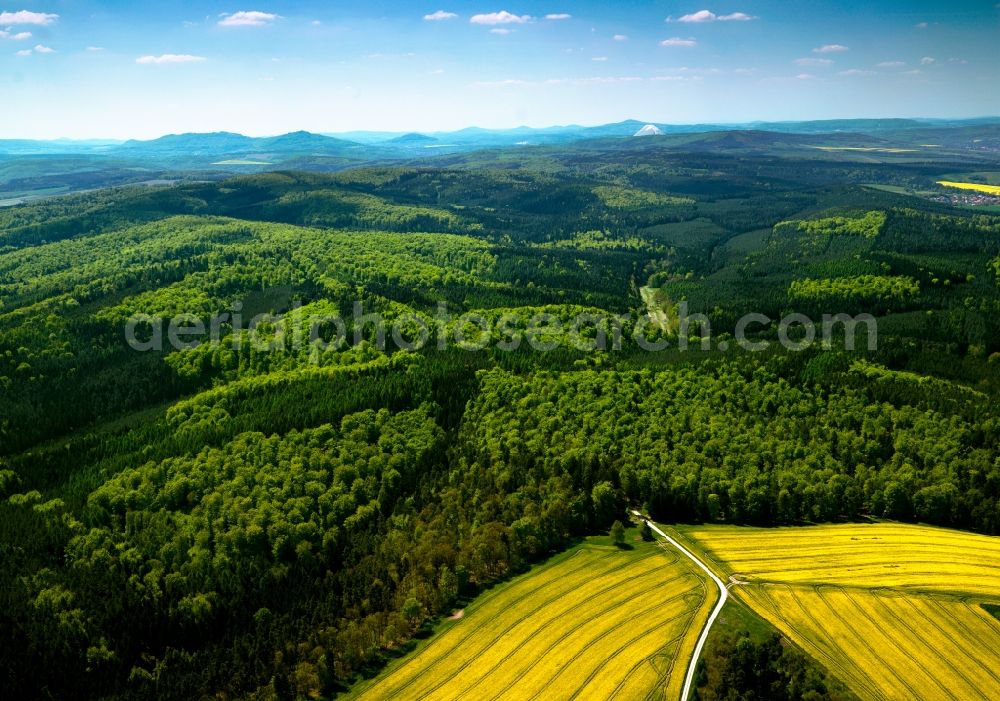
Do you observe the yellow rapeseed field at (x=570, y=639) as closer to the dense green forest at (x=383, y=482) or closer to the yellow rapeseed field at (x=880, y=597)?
the dense green forest at (x=383, y=482)

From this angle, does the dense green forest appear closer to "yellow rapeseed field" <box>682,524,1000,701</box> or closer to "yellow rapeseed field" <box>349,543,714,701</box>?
"yellow rapeseed field" <box>349,543,714,701</box>

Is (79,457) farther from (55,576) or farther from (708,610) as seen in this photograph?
(708,610)

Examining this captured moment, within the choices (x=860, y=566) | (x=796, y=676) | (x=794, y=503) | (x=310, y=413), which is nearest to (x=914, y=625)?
(x=860, y=566)

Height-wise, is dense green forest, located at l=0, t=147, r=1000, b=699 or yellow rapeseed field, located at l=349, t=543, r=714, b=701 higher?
dense green forest, located at l=0, t=147, r=1000, b=699

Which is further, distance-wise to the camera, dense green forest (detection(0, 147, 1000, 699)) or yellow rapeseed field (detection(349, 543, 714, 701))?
dense green forest (detection(0, 147, 1000, 699))

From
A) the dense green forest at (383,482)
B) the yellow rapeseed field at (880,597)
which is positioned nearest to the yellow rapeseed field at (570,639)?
the dense green forest at (383,482)

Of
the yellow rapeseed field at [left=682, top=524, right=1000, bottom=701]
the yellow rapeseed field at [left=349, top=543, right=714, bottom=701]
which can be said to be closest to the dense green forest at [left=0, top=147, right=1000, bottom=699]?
the yellow rapeseed field at [left=349, top=543, right=714, bottom=701]
